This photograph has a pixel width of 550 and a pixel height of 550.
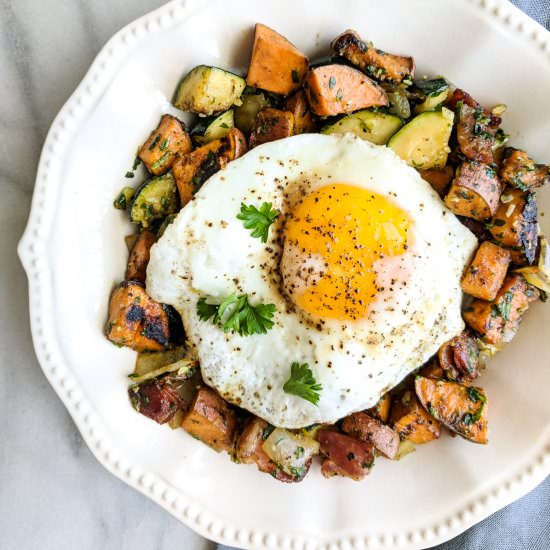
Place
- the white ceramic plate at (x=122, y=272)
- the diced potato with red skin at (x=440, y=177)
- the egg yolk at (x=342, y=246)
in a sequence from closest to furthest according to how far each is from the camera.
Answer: the egg yolk at (x=342, y=246), the white ceramic plate at (x=122, y=272), the diced potato with red skin at (x=440, y=177)

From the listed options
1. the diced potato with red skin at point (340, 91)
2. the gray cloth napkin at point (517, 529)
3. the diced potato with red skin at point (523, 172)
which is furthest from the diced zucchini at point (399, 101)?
the gray cloth napkin at point (517, 529)

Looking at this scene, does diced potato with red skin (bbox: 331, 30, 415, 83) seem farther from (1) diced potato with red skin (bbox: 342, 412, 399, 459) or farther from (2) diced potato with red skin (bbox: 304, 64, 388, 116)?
(1) diced potato with red skin (bbox: 342, 412, 399, 459)

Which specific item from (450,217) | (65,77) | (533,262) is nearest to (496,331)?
(533,262)

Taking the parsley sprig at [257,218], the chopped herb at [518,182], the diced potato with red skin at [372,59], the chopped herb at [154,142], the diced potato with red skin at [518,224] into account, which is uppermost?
the diced potato with red skin at [372,59]

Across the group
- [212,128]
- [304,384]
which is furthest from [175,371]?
[212,128]

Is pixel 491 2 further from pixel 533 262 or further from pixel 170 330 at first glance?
pixel 170 330

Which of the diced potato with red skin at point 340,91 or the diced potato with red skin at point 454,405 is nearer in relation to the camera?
the diced potato with red skin at point 340,91

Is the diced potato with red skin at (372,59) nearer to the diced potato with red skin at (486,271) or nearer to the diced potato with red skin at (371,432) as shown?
the diced potato with red skin at (486,271)
